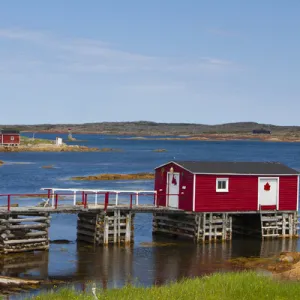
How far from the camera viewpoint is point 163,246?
3975 centimetres

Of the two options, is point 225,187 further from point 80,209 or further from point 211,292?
point 211,292

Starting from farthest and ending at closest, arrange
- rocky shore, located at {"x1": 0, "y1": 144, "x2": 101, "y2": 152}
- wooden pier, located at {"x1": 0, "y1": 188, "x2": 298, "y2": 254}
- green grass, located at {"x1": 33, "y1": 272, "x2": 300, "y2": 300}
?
rocky shore, located at {"x1": 0, "y1": 144, "x2": 101, "y2": 152}
wooden pier, located at {"x1": 0, "y1": 188, "x2": 298, "y2": 254}
green grass, located at {"x1": 33, "y1": 272, "x2": 300, "y2": 300}

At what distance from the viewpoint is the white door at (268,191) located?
42844 mm

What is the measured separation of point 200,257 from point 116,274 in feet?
20.4

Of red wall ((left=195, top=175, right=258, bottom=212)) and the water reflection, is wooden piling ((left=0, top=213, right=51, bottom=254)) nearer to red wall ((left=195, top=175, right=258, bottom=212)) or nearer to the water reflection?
the water reflection

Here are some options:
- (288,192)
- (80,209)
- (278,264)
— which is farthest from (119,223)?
(288,192)

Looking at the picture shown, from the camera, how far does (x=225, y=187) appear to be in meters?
41.7

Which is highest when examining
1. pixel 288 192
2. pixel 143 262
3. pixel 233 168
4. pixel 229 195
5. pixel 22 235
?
pixel 233 168

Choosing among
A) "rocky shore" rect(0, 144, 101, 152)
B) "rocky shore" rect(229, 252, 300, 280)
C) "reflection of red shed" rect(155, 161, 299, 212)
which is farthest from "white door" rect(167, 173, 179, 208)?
"rocky shore" rect(0, 144, 101, 152)

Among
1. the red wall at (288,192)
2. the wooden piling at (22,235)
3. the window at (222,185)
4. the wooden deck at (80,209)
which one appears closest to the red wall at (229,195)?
the window at (222,185)

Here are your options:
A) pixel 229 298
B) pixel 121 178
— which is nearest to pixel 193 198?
pixel 229 298

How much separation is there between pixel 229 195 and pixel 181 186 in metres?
2.74

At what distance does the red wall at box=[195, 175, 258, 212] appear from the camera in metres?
40.9

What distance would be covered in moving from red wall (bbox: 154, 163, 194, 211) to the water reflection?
2162mm
